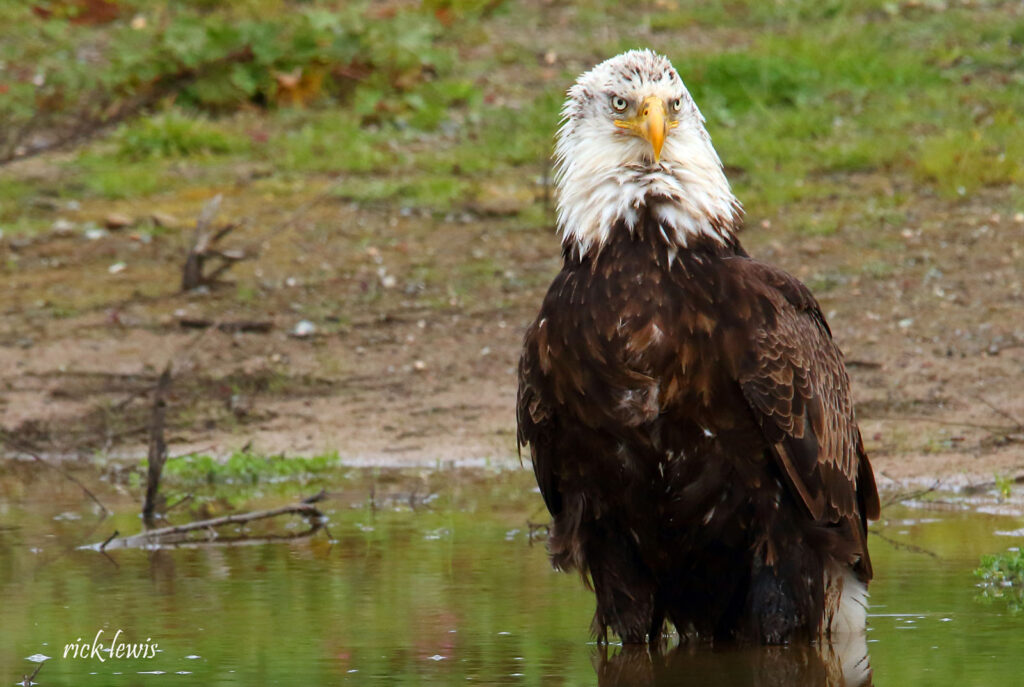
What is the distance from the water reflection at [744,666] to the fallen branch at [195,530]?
6.30ft

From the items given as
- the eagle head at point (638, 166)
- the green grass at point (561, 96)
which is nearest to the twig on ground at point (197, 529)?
the eagle head at point (638, 166)

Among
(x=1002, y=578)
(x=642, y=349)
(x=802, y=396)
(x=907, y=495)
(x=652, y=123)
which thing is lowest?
(x=907, y=495)

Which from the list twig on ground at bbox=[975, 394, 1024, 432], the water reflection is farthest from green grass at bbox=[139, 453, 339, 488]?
the water reflection

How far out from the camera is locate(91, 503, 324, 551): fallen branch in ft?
22.4

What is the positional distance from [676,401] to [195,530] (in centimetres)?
278

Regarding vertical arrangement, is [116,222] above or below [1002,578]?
below

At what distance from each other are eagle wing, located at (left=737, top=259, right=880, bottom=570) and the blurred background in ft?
8.29

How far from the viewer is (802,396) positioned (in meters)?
5.25

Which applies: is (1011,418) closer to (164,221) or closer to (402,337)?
(402,337)

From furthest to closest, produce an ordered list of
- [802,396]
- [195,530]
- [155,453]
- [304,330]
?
[304,330]
[155,453]
[195,530]
[802,396]

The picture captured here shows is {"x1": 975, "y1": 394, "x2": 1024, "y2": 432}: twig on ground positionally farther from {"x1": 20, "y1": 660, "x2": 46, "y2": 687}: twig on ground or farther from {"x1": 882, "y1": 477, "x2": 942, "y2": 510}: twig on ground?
{"x1": 20, "y1": 660, "x2": 46, "y2": 687}: twig on ground

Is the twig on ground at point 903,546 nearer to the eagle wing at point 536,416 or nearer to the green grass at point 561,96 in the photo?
the eagle wing at point 536,416

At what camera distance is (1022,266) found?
32.6 ft

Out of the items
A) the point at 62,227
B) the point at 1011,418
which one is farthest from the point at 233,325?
the point at 1011,418
